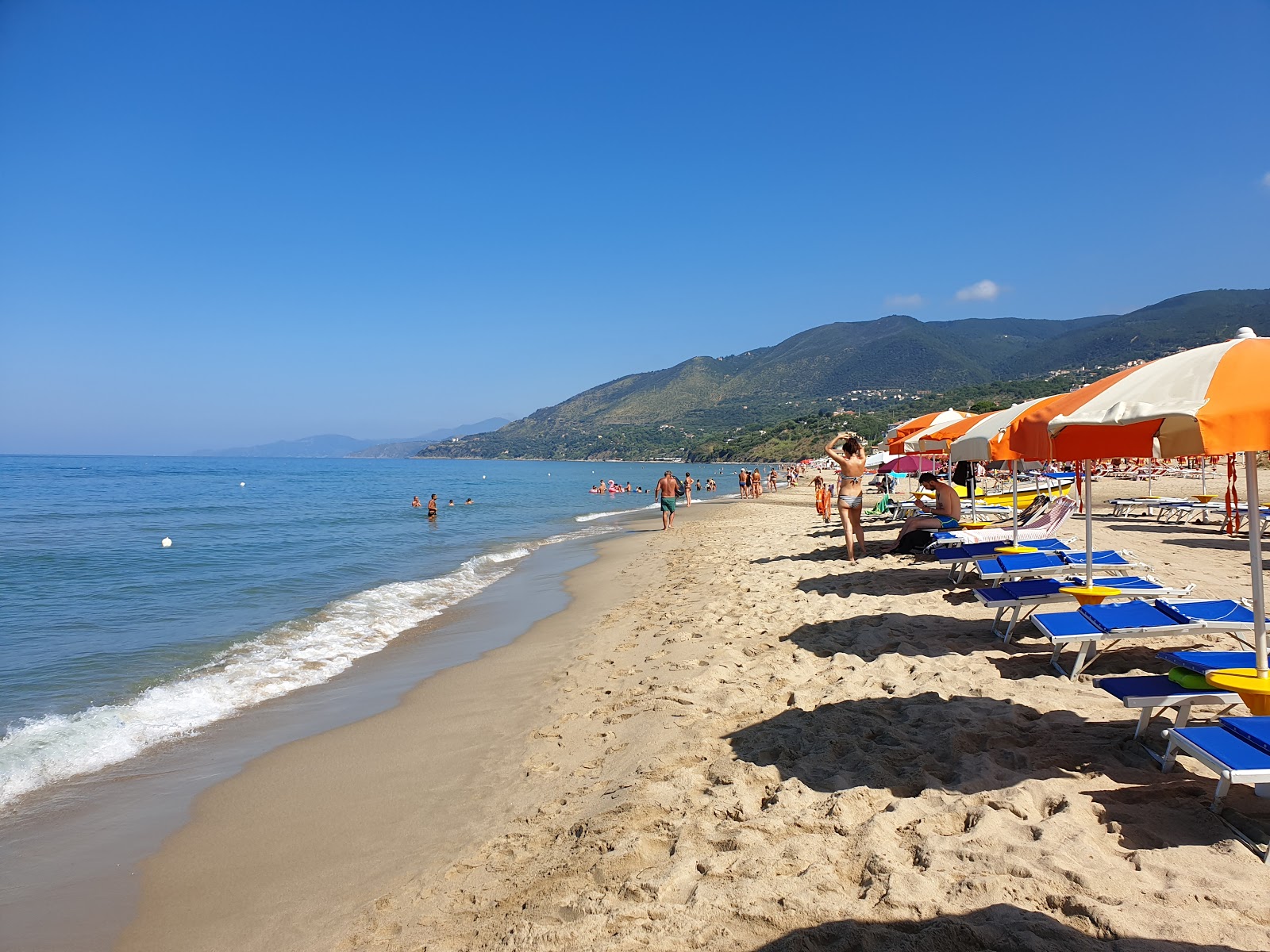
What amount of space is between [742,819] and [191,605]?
10993 mm

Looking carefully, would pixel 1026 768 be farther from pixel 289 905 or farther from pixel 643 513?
pixel 643 513

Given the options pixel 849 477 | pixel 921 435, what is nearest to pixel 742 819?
pixel 849 477

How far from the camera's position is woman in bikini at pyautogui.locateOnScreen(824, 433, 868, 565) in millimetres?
10273

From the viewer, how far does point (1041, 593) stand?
599 centimetres

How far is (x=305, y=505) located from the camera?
119 feet

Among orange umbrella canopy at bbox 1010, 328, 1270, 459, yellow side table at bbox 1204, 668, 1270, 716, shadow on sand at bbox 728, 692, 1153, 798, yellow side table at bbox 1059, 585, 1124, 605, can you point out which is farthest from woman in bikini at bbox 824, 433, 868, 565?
yellow side table at bbox 1204, 668, 1270, 716

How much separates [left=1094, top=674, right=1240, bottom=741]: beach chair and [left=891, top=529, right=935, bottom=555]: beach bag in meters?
6.71

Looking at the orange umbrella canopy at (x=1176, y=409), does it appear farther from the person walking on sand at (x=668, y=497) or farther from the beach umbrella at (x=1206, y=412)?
the person walking on sand at (x=668, y=497)

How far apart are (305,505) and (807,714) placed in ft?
118

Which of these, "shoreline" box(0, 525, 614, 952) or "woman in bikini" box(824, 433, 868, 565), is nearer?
"shoreline" box(0, 525, 614, 952)

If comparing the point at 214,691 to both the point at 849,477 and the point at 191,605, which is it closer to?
the point at 191,605

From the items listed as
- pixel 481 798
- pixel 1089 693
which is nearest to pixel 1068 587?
pixel 1089 693

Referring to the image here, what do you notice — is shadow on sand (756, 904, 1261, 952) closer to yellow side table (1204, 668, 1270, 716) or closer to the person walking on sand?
yellow side table (1204, 668, 1270, 716)

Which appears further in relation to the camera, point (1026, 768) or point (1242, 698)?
point (1026, 768)
